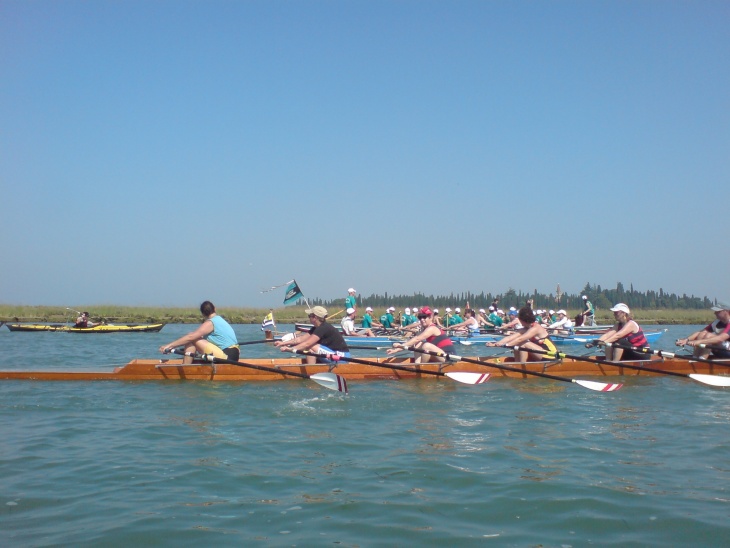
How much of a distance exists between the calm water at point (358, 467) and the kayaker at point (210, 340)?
707 millimetres

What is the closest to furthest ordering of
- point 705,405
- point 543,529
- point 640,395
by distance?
point 543,529
point 705,405
point 640,395

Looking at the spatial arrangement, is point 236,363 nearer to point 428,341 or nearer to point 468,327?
point 428,341

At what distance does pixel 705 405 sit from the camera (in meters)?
10.4

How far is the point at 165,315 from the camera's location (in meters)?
50.3

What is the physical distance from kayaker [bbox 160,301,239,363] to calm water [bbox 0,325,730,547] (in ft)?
2.32

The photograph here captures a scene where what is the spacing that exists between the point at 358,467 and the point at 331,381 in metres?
3.77

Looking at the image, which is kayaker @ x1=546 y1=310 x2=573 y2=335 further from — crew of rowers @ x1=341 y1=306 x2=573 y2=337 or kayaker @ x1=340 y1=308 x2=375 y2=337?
kayaker @ x1=340 y1=308 x2=375 y2=337

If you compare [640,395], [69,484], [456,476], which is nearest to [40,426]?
[69,484]

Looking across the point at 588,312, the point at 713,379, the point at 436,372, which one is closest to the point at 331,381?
the point at 436,372

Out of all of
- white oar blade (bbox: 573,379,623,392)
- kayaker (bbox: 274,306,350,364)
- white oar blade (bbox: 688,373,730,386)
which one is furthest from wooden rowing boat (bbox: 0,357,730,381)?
white oar blade (bbox: 573,379,623,392)

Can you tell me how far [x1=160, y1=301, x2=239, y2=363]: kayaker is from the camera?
441 inches

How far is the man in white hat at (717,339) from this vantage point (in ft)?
41.1

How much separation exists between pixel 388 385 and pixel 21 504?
6954 mm

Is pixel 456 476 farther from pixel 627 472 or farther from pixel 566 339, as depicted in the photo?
pixel 566 339
